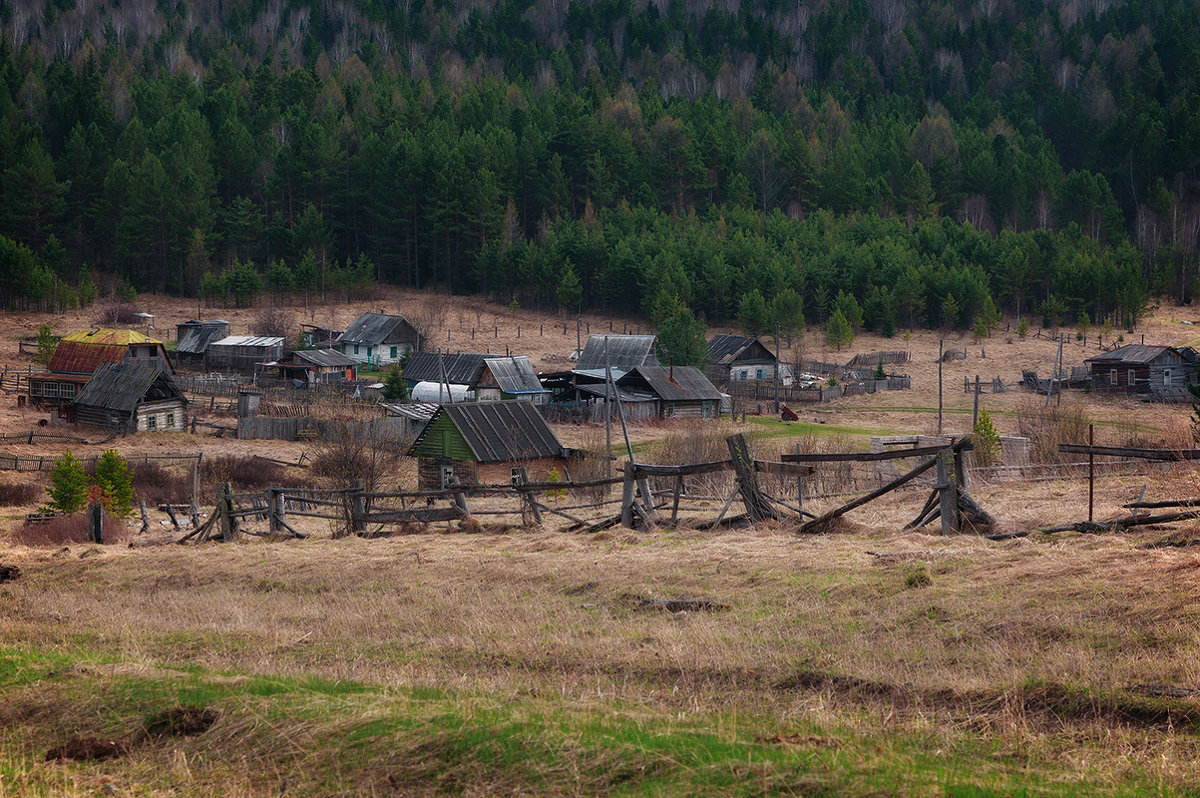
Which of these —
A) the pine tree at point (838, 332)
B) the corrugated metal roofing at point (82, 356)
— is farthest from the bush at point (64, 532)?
the pine tree at point (838, 332)

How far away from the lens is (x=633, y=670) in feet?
29.6

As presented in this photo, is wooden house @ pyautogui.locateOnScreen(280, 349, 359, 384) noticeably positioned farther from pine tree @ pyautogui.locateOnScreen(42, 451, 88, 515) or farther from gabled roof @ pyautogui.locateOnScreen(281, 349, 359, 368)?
pine tree @ pyautogui.locateOnScreen(42, 451, 88, 515)

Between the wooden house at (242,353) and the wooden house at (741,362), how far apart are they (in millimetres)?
31424

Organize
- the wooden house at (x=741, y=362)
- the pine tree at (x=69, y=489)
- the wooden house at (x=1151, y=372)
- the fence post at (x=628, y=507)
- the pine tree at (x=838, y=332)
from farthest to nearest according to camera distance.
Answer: the pine tree at (x=838, y=332)
the wooden house at (x=741, y=362)
the wooden house at (x=1151, y=372)
the pine tree at (x=69, y=489)
the fence post at (x=628, y=507)

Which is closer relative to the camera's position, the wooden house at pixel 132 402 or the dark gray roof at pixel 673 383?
the wooden house at pixel 132 402

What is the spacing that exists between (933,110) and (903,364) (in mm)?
104403

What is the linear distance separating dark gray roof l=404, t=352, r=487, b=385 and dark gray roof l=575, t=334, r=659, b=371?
8140 millimetres

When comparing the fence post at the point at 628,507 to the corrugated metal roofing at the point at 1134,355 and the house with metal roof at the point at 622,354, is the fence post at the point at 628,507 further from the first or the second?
the corrugated metal roofing at the point at 1134,355

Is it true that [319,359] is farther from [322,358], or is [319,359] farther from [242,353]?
[242,353]

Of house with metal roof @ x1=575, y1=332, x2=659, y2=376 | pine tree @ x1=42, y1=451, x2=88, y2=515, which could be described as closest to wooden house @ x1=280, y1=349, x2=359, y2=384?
house with metal roof @ x1=575, y1=332, x2=659, y2=376

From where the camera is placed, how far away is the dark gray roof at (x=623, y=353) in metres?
71.9

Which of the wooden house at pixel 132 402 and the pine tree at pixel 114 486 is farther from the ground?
the wooden house at pixel 132 402

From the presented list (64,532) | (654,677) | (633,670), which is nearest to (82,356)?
(64,532)

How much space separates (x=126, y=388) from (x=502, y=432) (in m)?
26.7
